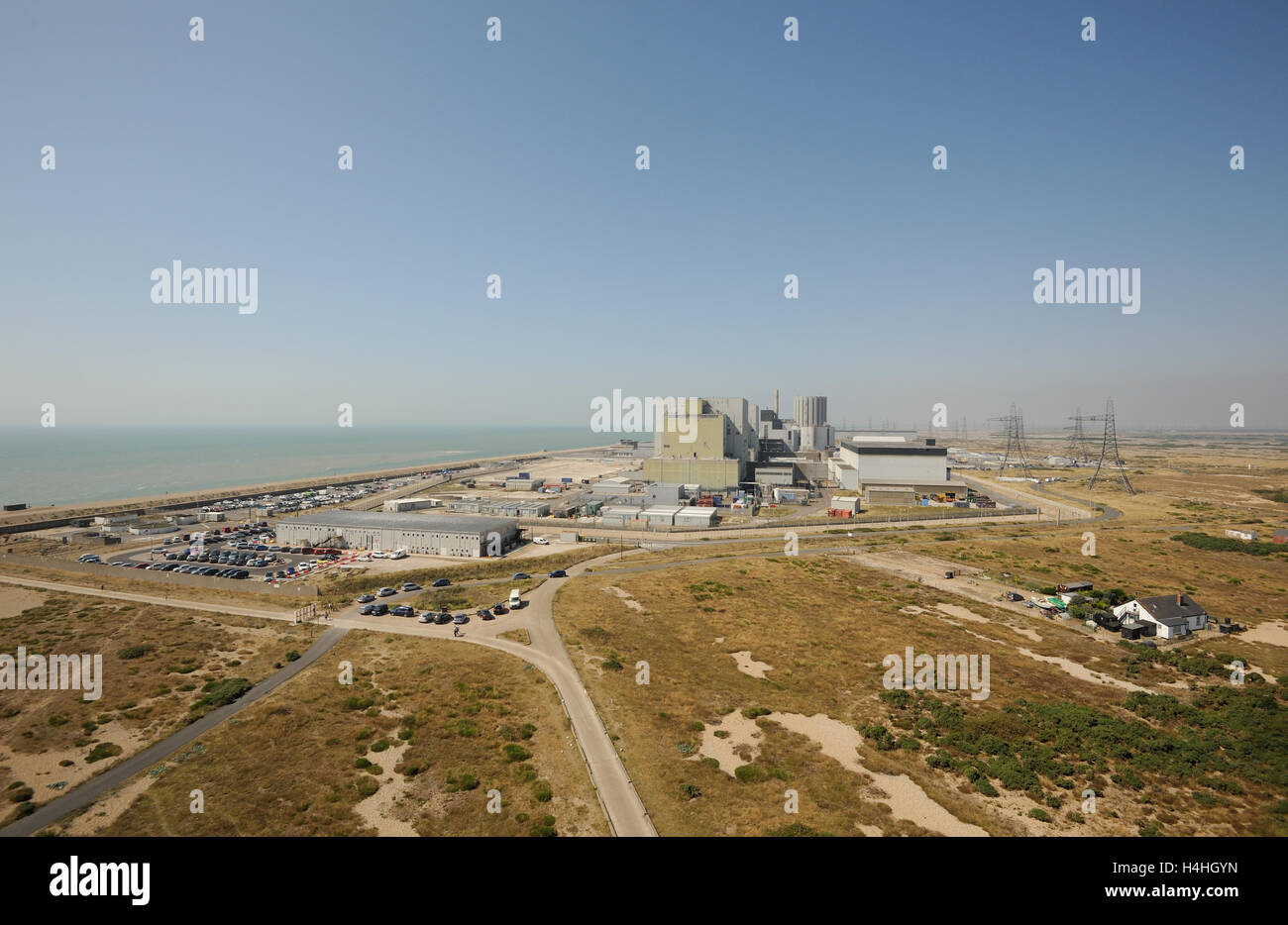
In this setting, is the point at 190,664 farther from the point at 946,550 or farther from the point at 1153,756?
the point at 946,550

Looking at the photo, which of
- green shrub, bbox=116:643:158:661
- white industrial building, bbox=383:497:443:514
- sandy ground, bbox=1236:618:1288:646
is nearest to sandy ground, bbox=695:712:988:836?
sandy ground, bbox=1236:618:1288:646

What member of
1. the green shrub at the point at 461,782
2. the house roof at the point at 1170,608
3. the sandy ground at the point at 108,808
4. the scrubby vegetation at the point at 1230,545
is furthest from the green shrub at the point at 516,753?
the scrubby vegetation at the point at 1230,545

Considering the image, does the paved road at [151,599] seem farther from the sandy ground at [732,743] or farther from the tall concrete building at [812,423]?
the tall concrete building at [812,423]

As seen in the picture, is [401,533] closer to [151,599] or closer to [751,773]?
[151,599]

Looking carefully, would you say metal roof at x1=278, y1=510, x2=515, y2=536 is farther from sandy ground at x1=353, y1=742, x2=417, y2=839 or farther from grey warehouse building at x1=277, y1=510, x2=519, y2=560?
sandy ground at x1=353, y1=742, x2=417, y2=839

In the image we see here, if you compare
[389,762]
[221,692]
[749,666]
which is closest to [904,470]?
[749,666]
